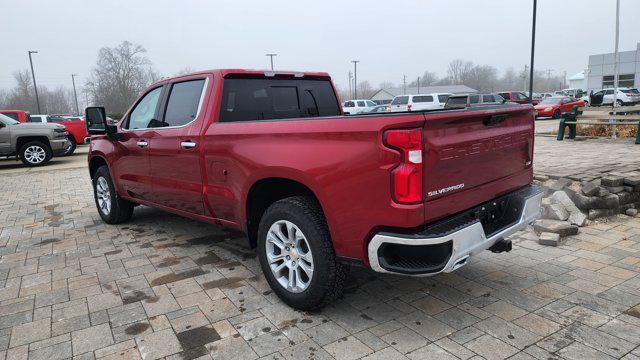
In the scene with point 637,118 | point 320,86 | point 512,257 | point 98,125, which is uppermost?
point 320,86

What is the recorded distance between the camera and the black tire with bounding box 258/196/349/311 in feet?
9.78

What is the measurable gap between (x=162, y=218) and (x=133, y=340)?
3.52 metres

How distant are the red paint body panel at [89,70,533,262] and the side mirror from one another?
1.46 meters

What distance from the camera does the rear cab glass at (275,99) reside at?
414cm

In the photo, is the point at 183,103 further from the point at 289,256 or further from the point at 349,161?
the point at 349,161

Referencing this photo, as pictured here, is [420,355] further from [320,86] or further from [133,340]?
[320,86]

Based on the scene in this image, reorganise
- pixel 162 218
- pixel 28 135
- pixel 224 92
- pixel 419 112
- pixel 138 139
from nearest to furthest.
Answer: pixel 419 112
pixel 224 92
pixel 138 139
pixel 162 218
pixel 28 135

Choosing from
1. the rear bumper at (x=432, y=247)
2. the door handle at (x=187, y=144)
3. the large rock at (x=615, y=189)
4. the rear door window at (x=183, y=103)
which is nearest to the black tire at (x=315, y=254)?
the rear bumper at (x=432, y=247)

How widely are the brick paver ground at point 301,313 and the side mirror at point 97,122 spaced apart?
1.38 meters

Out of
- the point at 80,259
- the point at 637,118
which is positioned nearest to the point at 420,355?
the point at 80,259

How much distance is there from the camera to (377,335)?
9.65 feet

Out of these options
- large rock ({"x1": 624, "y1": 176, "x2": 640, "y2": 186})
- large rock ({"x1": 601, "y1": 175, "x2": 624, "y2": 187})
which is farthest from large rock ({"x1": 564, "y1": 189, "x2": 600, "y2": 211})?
large rock ({"x1": 624, "y1": 176, "x2": 640, "y2": 186})

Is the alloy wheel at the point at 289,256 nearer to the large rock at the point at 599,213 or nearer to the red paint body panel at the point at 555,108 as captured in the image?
the large rock at the point at 599,213

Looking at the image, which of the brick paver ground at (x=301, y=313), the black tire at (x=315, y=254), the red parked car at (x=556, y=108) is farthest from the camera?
the red parked car at (x=556, y=108)
